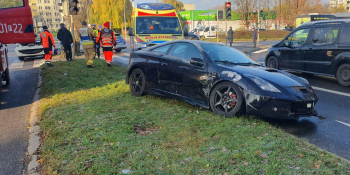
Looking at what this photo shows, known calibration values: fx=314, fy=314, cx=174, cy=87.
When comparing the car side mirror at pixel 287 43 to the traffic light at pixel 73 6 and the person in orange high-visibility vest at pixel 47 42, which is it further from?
the person in orange high-visibility vest at pixel 47 42

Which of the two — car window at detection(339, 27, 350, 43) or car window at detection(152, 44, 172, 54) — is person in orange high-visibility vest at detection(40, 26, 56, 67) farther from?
car window at detection(339, 27, 350, 43)

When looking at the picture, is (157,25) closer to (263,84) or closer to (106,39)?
(106,39)

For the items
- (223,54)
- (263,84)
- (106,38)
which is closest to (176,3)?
(106,38)

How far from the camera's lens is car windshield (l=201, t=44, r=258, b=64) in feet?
20.6

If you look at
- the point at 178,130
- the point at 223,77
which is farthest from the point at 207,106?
the point at 178,130

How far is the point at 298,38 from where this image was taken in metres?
10.6

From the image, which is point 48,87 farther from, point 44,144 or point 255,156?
point 255,156

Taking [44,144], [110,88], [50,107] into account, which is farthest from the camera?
[110,88]

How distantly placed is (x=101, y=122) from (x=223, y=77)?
2.30 metres

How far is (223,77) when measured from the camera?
5.67 m

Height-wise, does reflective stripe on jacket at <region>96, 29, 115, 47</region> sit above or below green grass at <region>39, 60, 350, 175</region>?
above

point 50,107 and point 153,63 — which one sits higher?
point 153,63

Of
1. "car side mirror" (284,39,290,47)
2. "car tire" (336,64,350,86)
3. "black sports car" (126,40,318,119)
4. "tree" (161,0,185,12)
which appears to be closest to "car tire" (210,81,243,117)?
"black sports car" (126,40,318,119)

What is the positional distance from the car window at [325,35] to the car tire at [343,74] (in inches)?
34.4
